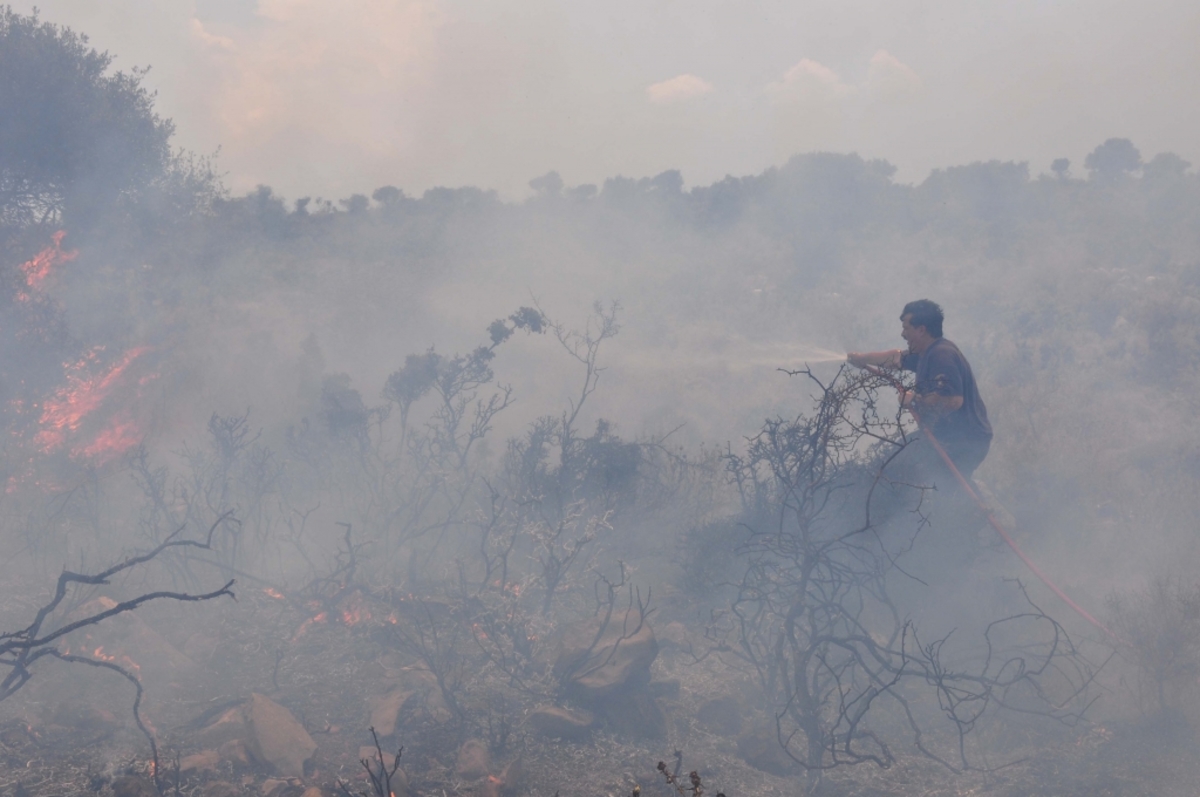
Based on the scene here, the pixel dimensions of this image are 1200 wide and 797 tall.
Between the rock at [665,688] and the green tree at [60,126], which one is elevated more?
the green tree at [60,126]

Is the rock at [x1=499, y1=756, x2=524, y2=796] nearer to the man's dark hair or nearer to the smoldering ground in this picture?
the smoldering ground

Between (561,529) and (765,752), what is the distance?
108 inches

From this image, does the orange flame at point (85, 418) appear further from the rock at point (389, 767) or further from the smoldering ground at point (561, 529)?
the rock at point (389, 767)

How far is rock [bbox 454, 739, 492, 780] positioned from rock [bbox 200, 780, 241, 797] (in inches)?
50.7

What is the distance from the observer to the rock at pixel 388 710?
16.3 ft

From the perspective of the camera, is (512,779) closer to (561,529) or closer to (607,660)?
(607,660)

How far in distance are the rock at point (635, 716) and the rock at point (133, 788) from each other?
2.82 meters

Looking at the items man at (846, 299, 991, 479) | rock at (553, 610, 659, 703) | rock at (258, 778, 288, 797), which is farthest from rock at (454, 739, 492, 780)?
man at (846, 299, 991, 479)

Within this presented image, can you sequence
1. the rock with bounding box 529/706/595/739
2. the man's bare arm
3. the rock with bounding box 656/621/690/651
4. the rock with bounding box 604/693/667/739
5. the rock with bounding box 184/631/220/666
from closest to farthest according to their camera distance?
the rock with bounding box 529/706/595/739 → the rock with bounding box 604/693/667/739 → the man's bare arm → the rock with bounding box 184/631/220/666 → the rock with bounding box 656/621/690/651

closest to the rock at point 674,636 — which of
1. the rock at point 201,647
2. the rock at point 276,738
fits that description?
the rock at point 276,738

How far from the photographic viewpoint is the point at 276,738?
4648 millimetres

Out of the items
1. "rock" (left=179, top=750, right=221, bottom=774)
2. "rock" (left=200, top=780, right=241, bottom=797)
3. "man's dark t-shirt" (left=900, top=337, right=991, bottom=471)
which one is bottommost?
"rock" (left=200, top=780, right=241, bottom=797)

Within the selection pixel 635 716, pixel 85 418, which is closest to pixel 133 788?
pixel 635 716

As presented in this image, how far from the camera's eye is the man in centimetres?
509
